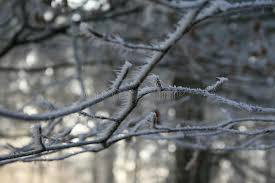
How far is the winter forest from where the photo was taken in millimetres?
1749

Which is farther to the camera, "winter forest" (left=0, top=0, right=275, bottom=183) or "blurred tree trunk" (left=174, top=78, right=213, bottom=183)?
"blurred tree trunk" (left=174, top=78, right=213, bottom=183)

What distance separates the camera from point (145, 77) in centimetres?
166

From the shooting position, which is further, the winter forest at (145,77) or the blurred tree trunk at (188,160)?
the blurred tree trunk at (188,160)

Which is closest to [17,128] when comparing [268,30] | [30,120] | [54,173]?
[268,30]

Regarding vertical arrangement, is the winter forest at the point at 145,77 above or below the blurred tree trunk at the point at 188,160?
above

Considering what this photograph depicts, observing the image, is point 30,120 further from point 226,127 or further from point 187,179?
point 187,179

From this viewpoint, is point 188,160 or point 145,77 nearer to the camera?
point 145,77

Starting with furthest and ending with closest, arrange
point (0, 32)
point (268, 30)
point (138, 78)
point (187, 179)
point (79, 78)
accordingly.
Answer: point (187, 179), point (268, 30), point (0, 32), point (79, 78), point (138, 78)

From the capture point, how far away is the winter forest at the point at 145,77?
68.9 inches

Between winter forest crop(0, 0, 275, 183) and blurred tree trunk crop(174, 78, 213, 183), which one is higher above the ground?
winter forest crop(0, 0, 275, 183)

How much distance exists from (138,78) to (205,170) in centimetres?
644

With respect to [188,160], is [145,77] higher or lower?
higher

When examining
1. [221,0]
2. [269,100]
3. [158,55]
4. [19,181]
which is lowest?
[19,181]

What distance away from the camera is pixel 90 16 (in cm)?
435
